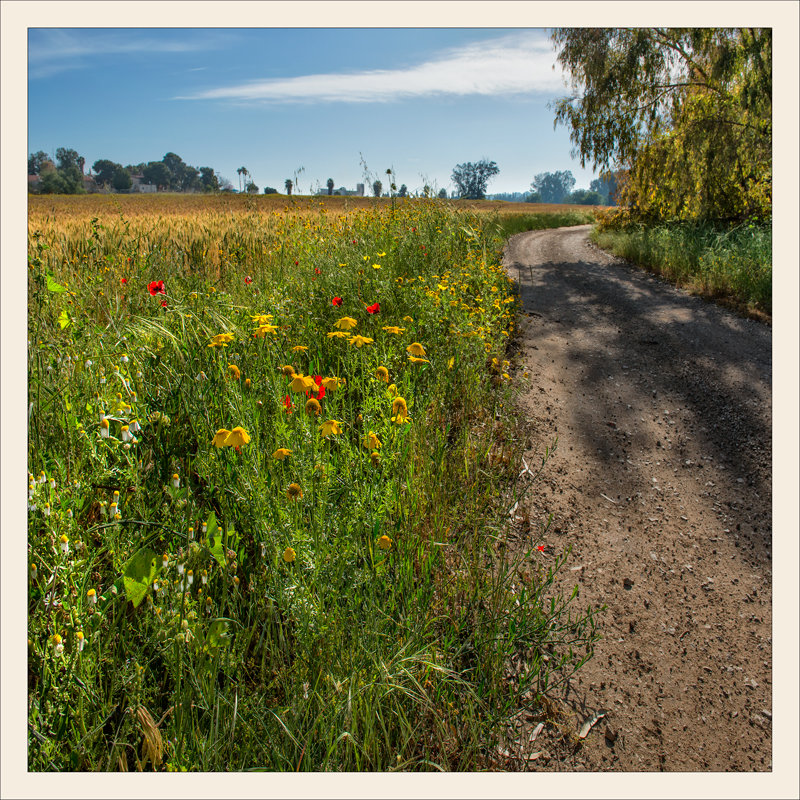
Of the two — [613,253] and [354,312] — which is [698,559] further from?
[613,253]

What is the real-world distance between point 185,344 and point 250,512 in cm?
106

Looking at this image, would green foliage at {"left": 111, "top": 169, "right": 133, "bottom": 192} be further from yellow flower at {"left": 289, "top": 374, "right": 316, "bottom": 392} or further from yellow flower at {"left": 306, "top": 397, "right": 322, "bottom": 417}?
yellow flower at {"left": 306, "top": 397, "right": 322, "bottom": 417}

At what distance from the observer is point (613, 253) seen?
1573 centimetres

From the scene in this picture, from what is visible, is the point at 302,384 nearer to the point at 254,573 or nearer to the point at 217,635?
the point at 254,573

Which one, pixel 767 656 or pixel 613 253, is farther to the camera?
pixel 613 253

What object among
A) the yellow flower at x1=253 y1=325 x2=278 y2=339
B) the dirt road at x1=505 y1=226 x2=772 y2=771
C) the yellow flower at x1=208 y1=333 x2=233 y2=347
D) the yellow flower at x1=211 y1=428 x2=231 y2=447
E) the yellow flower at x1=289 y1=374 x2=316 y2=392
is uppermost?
the yellow flower at x1=253 y1=325 x2=278 y2=339

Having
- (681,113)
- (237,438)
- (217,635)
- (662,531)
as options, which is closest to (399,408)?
(237,438)

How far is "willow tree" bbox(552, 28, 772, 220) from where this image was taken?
36.1 ft

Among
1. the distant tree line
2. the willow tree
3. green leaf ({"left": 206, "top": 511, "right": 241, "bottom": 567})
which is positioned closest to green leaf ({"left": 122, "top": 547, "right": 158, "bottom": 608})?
green leaf ({"left": 206, "top": 511, "right": 241, "bottom": 567})

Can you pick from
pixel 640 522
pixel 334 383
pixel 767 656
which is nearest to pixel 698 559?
pixel 640 522

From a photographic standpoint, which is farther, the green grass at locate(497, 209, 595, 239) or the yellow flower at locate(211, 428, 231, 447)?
the green grass at locate(497, 209, 595, 239)

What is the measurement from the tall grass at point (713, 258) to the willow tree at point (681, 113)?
1.13m

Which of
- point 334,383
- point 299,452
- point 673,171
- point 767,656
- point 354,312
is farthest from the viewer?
point 673,171

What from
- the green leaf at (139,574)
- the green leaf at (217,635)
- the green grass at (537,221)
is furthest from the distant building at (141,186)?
the green leaf at (217,635)
